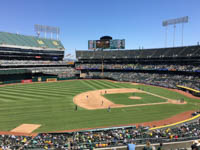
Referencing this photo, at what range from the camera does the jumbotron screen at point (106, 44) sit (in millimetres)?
81125

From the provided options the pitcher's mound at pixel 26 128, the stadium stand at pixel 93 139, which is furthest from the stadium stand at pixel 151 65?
the pitcher's mound at pixel 26 128

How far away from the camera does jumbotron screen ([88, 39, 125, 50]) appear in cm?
8112

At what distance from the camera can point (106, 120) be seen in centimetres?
2245

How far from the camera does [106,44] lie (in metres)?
81.0

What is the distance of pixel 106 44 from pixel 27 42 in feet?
137

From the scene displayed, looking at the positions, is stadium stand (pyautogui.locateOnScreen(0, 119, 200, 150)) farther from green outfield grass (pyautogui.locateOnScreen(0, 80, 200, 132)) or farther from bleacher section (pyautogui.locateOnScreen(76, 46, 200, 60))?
bleacher section (pyautogui.locateOnScreen(76, 46, 200, 60))

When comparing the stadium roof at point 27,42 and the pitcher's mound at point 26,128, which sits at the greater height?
the stadium roof at point 27,42

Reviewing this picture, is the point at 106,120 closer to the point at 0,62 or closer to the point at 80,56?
the point at 0,62

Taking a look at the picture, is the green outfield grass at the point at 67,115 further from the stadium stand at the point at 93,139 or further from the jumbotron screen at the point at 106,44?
the jumbotron screen at the point at 106,44

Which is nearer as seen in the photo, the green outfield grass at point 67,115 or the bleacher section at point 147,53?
the green outfield grass at point 67,115

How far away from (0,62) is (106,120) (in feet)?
191

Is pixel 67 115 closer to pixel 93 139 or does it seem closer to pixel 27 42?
pixel 93 139

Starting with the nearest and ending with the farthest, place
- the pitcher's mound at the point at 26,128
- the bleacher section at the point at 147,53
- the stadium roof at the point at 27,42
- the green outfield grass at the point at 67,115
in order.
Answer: the pitcher's mound at the point at 26,128, the green outfield grass at the point at 67,115, the bleacher section at the point at 147,53, the stadium roof at the point at 27,42

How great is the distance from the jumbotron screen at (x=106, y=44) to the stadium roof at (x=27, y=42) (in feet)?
63.8
